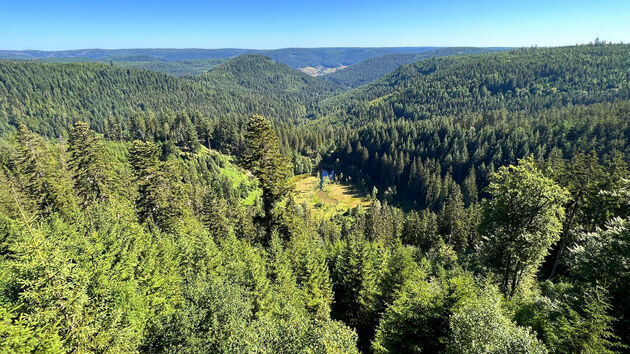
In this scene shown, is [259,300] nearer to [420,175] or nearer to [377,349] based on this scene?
[377,349]

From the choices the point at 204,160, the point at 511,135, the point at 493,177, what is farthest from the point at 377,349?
the point at 511,135

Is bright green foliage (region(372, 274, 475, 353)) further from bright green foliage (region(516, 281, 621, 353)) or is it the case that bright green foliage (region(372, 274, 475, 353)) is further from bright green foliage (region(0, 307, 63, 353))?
bright green foliage (region(0, 307, 63, 353))

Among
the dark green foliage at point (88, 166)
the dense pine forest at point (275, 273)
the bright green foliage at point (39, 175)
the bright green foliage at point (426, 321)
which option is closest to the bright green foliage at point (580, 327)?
the dense pine forest at point (275, 273)

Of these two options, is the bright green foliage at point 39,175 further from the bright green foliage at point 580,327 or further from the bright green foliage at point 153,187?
the bright green foliage at point 580,327

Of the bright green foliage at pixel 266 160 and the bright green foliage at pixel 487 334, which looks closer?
the bright green foliage at pixel 487 334

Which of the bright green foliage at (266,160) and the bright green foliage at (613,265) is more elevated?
the bright green foliage at (266,160)

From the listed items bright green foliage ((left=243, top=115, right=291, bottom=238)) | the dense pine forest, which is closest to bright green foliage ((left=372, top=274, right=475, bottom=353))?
the dense pine forest

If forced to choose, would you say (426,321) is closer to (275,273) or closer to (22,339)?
(275,273)

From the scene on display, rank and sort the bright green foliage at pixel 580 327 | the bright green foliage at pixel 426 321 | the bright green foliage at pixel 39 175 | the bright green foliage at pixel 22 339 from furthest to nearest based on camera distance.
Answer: the bright green foliage at pixel 39 175
the bright green foliage at pixel 426 321
the bright green foliage at pixel 580 327
the bright green foliage at pixel 22 339
